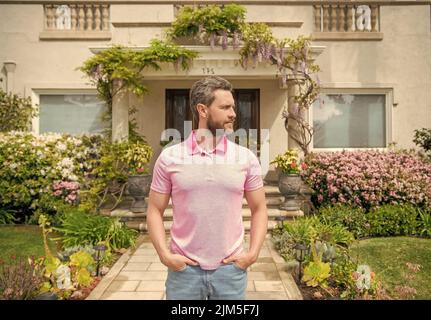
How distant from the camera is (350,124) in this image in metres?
10.7

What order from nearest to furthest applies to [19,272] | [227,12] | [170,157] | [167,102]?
[170,157], [19,272], [227,12], [167,102]

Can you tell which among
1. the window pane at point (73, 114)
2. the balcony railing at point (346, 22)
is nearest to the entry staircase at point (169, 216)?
the window pane at point (73, 114)

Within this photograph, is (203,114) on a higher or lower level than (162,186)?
higher

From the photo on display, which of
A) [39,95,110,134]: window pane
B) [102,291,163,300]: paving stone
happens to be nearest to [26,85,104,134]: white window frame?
[39,95,110,134]: window pane

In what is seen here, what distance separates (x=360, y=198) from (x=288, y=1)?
5728mm

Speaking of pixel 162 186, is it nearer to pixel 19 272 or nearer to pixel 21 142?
pixel 19 272

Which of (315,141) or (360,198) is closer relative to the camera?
(360,198)

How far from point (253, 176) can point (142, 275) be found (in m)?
3.34

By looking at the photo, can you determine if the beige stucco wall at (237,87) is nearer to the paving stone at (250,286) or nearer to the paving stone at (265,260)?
the paving stone at (265,260)

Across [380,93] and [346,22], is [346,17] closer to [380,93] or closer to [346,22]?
[346,22]

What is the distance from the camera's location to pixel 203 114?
211 cm

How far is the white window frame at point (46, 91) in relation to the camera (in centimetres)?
1042
